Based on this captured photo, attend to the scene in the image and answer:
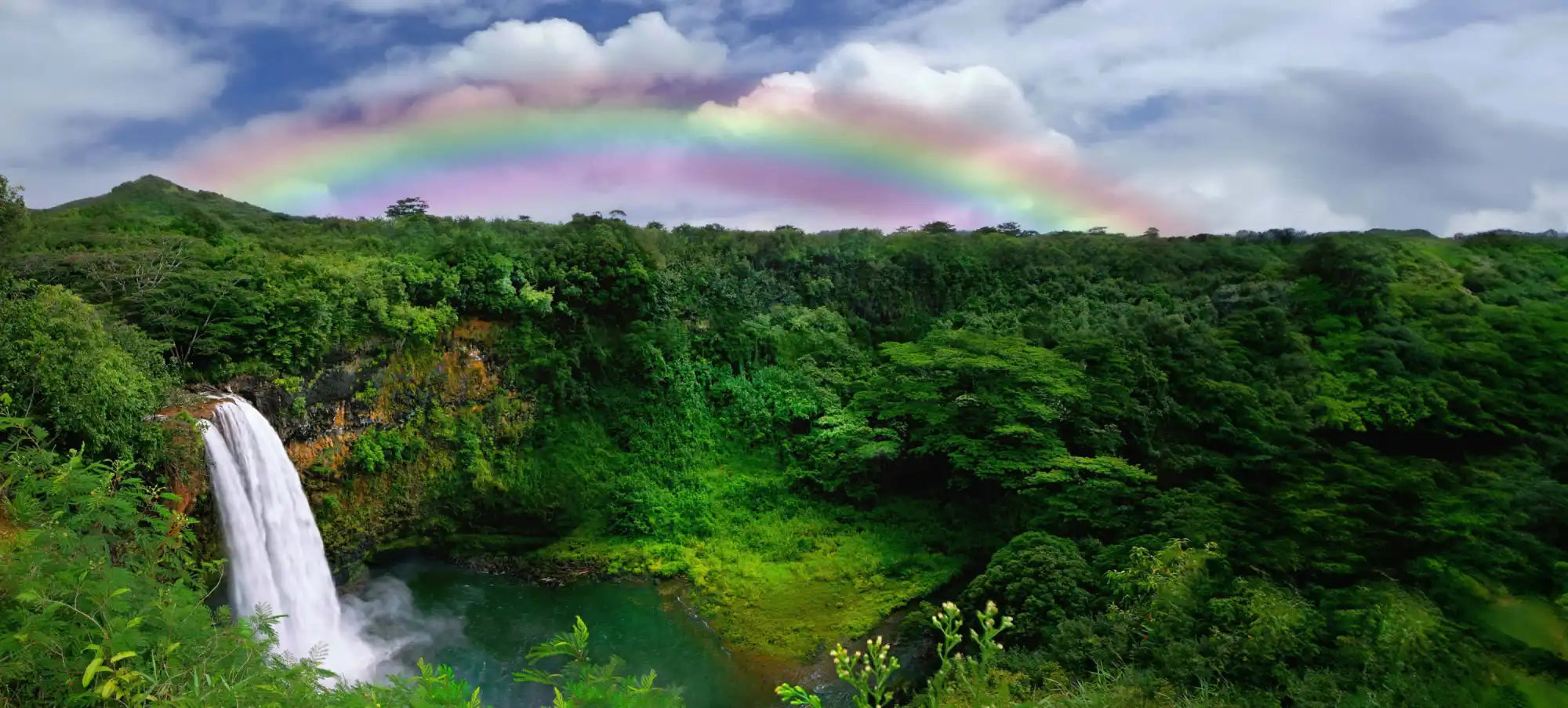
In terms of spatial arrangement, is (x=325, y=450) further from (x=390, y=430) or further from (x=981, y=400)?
(x=981, y=400)

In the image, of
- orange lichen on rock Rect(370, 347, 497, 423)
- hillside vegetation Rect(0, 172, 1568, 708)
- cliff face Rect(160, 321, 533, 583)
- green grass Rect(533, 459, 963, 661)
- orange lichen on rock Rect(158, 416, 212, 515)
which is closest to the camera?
hillside vegetation Rect(0, 172, 1568, 708)

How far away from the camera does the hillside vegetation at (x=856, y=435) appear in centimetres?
687

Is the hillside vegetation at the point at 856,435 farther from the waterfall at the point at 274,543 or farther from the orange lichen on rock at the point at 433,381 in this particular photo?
the waterfall at the point at 274,543

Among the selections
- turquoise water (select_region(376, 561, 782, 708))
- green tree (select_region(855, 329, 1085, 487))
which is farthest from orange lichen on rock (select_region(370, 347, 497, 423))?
green tree (select_region(855, 329, 1085, 487))

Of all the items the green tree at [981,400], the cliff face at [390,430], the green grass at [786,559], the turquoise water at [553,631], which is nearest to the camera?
the turquoise water at [553,631]

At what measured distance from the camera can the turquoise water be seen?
1162 centimetres

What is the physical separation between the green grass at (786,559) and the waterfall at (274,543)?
13.3 ft

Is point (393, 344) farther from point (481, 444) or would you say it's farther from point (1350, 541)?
point (1350, 541)

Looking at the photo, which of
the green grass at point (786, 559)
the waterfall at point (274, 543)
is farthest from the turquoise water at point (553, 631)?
the waterfall at point (274, 543)

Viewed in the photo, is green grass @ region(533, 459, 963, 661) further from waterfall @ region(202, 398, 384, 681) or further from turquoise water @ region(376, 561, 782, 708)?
waterfall @ region(202, 398, 384, 681)

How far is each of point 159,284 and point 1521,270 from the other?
89.5 ft

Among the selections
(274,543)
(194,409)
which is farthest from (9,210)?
(274,543)

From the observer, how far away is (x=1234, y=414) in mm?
13906

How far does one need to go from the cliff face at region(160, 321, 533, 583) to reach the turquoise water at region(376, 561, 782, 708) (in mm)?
1156
